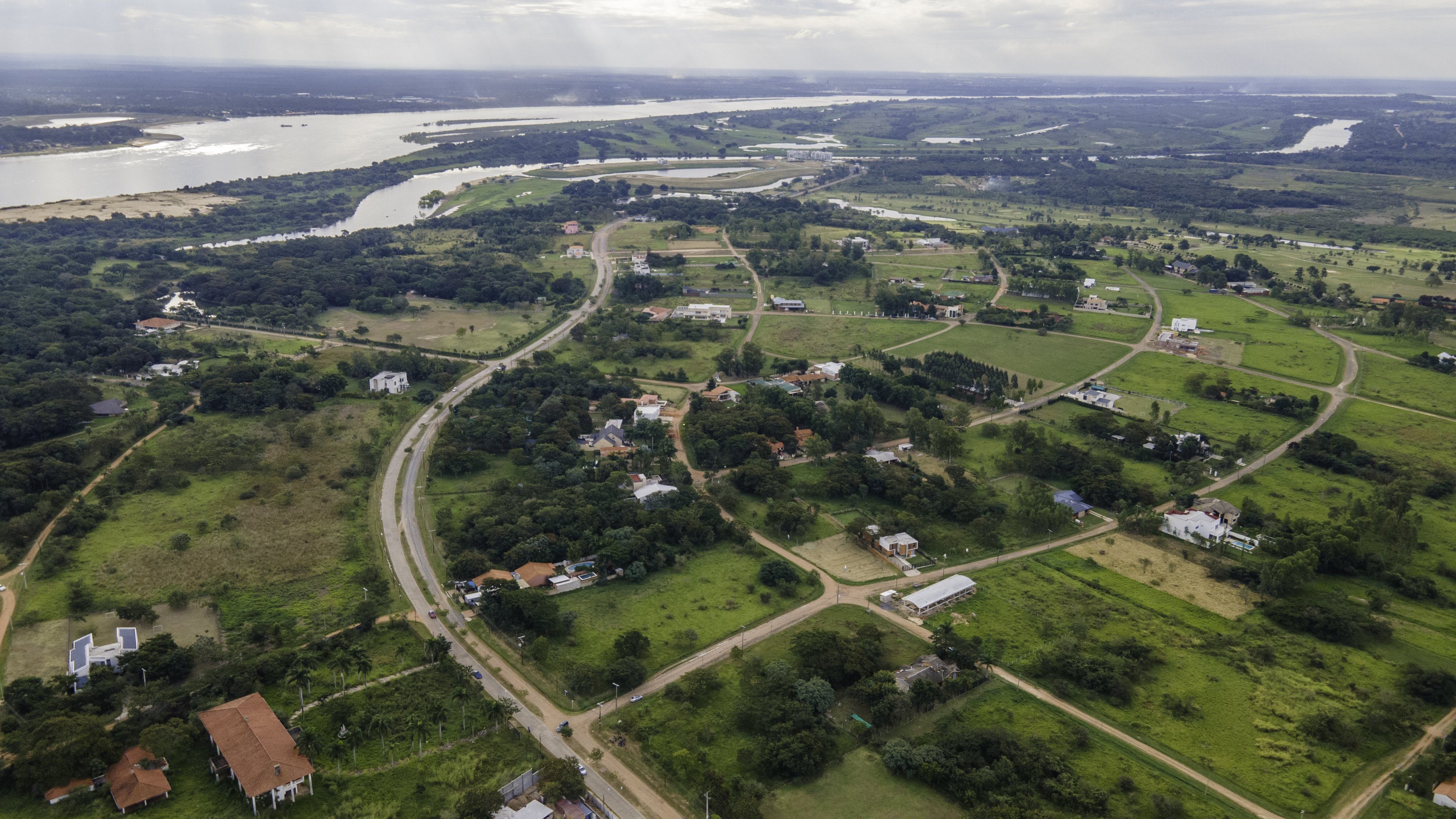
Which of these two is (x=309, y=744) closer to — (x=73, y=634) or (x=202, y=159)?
(x=73, y=634)

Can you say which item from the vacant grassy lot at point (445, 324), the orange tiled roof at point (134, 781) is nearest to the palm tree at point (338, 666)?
the orange tiled roof at point (134, 781)

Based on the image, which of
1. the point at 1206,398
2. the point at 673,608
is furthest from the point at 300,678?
the point at 1206,398

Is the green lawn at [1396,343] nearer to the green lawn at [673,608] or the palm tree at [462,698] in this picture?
the green lawn at [673,608]

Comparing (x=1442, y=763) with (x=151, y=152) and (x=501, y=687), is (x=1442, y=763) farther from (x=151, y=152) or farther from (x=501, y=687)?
(x=151, y=152)

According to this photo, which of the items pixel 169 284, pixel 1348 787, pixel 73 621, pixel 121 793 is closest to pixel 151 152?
Answer: pixel 169 284

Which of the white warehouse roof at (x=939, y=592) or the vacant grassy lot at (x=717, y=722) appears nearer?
the vacant grassy lot at (x=717, y=722)

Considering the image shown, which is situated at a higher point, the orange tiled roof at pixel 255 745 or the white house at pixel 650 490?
the white house at pixel 650 490

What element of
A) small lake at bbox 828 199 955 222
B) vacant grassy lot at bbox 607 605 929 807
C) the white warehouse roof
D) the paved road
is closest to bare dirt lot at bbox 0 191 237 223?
the paved road
